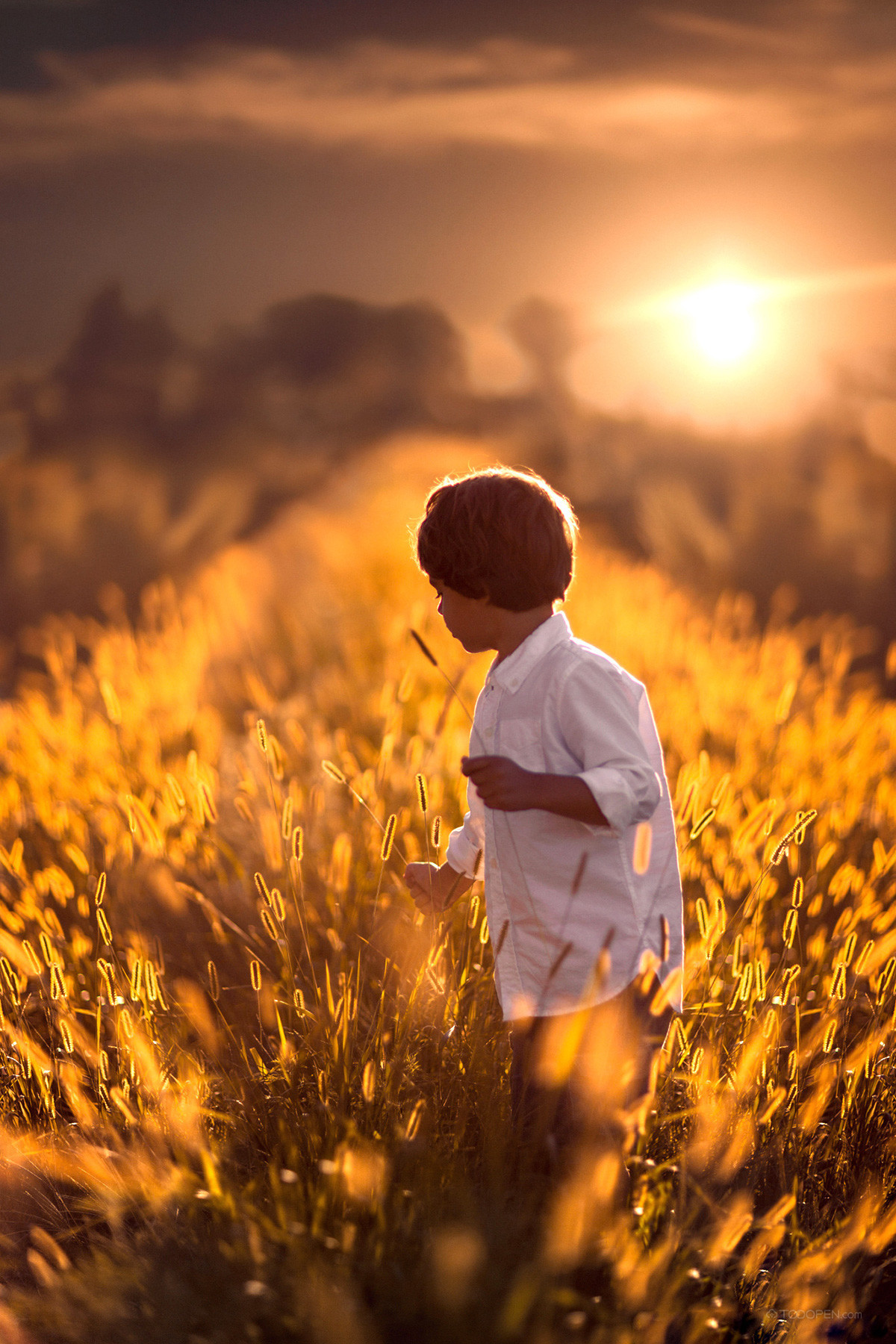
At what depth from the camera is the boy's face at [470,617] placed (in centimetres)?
153

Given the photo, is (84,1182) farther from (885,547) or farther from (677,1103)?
(885,547)

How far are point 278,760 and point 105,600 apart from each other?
4650 mm

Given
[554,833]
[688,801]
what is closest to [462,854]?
[554,833]

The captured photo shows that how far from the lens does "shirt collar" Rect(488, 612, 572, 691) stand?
4.86 ft

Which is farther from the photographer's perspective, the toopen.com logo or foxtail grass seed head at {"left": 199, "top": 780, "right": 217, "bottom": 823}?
foxtail grass seed head at {"left": 199, "top": 780, "right": 217, "bottom": 823}

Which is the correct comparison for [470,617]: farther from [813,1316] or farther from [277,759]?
[813,1316]

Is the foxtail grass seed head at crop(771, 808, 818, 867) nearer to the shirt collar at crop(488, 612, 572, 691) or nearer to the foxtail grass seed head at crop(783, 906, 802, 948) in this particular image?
the foxtail grass seed head at crop(783, 906, 802, 948)

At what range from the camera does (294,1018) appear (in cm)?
181

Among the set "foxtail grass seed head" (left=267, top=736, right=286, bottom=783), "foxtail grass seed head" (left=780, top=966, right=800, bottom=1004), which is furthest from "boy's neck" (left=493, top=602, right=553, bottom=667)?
"foxtail grass seed head" (left=780, top=966, right=800, bottom=1004)

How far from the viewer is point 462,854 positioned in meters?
1.61

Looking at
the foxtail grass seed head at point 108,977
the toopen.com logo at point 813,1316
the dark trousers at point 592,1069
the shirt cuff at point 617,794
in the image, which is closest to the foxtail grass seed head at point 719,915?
the dark trousers at point 592,1069

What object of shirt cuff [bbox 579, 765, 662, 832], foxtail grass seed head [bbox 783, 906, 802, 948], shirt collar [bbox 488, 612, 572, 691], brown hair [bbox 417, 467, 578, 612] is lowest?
foxtail grass seed head [bbox 783, 906, 802, 948]

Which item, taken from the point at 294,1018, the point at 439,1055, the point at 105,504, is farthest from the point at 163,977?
the point at 105,504

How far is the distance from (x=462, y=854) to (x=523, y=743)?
227 millimetres
